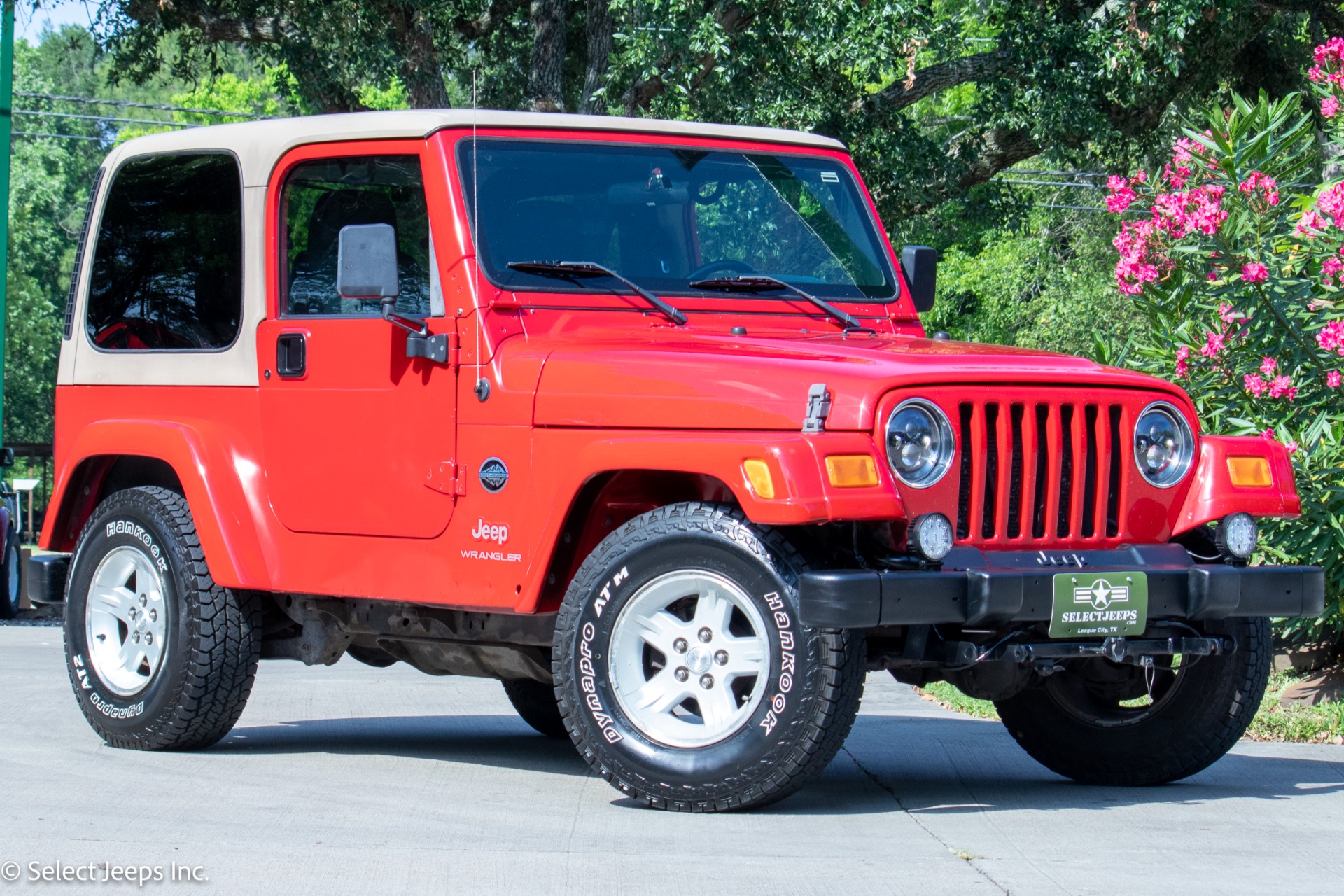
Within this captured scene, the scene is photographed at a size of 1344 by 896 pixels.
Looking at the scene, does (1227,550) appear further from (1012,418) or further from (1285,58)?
(1285,58)

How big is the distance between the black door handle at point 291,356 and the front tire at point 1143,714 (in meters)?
2.89

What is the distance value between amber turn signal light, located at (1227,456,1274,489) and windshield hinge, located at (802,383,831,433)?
1580mm

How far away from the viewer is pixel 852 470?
17.6 ft

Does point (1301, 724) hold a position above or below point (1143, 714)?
below

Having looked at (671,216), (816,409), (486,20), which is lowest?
(816,409)

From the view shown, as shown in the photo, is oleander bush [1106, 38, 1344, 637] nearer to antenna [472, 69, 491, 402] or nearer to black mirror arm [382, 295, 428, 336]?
antenna [472, 69, 491, 402]

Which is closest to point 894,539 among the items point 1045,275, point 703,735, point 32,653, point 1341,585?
point 703,735

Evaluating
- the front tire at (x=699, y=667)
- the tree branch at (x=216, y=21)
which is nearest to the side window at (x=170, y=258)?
the front tire at (x=699, y=667)

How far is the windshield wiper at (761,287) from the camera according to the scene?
688 cm

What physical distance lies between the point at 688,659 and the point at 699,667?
5 cm

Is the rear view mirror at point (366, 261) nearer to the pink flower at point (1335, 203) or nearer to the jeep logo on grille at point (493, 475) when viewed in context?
the jeep logo on grille at point (493, 475)

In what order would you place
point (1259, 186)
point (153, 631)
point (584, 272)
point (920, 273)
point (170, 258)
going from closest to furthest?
point (584, 272) → point (153, 631) → point (920, 273) → point (170, 258) → point (1259, 186)

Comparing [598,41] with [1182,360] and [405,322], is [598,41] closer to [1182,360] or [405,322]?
[1182,360]

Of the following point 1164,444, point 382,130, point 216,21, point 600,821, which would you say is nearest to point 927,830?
point 600,821
